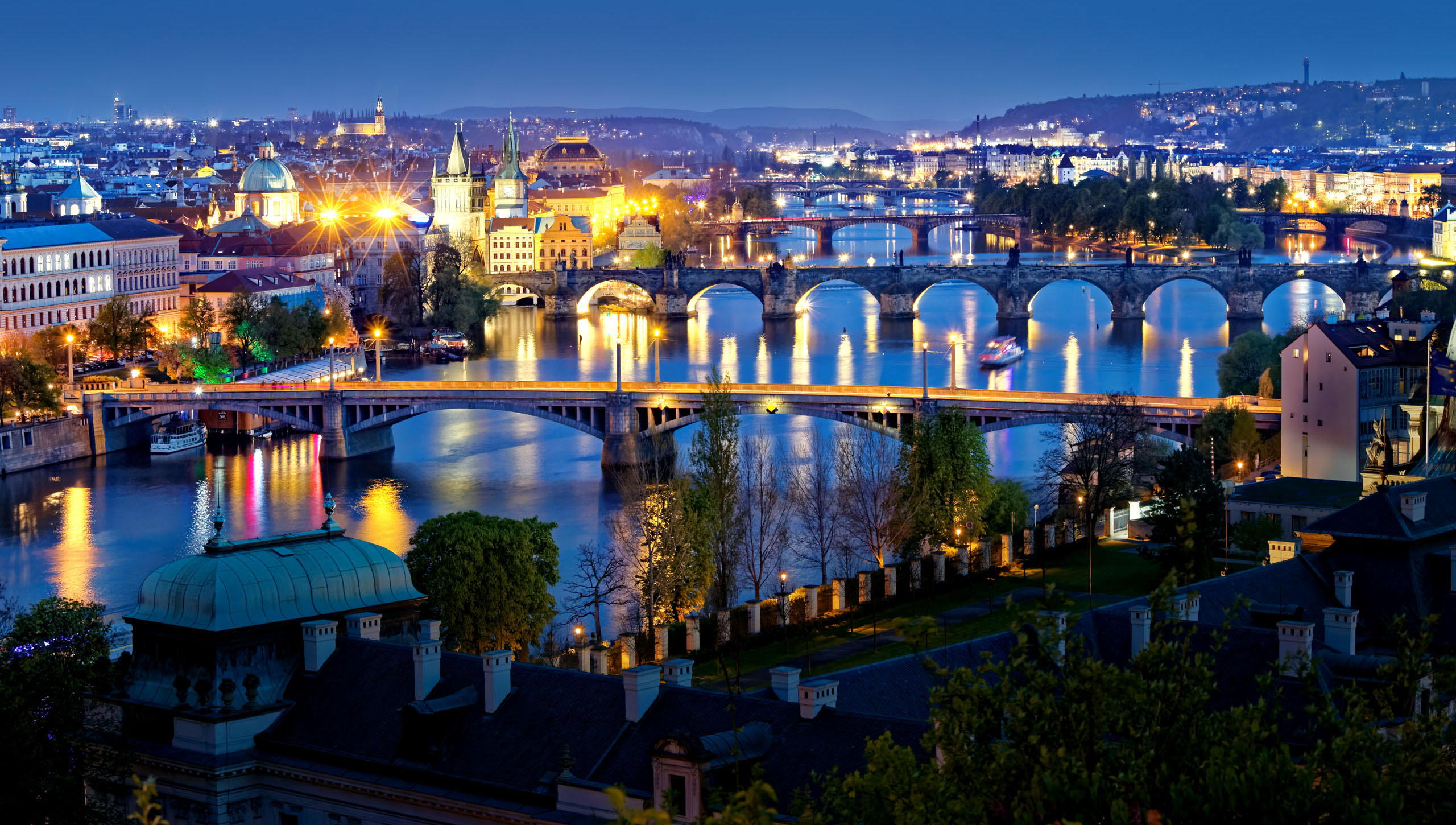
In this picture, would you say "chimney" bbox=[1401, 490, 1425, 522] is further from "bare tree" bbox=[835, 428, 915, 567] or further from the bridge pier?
the bridge pier

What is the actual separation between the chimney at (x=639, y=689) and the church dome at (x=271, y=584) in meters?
3.63

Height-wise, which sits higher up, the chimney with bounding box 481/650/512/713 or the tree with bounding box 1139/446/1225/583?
the chimney with bounding box 481/650/512/713

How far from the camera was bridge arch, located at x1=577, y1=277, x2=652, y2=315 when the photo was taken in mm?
85438

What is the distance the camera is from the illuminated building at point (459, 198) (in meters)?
104

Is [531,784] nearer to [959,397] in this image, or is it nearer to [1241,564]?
[1241,564]

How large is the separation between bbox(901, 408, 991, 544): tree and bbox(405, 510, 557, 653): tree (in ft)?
25.6

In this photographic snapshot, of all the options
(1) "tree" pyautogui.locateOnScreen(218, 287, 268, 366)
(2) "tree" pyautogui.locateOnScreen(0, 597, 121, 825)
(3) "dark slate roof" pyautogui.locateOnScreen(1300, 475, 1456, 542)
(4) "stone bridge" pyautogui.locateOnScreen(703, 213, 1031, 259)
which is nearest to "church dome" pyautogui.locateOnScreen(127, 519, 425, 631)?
Answer: (2) "tree" pyautogui.locateOnScreen(0, 597, 121, 825)

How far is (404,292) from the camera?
3056 inches

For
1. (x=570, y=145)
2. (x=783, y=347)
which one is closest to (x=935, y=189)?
(x=570, y=145)

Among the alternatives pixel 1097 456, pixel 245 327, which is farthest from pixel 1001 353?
pixel 1097 456

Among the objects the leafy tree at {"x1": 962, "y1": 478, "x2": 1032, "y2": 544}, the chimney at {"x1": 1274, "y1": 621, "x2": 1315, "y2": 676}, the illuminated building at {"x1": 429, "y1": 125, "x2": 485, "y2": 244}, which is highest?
the illuminated building at {"x1": 429, "y1": 125, "x2": 485, "y2": 244}

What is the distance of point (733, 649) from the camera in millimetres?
25625

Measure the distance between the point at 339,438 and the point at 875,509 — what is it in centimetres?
1836

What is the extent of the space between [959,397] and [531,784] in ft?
96.5
